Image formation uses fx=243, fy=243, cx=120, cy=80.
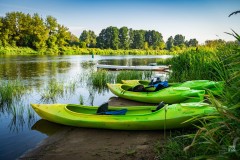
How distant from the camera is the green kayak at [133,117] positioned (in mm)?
4855

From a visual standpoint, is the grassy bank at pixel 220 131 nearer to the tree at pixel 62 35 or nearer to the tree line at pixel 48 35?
the tree line at pixel 48 35

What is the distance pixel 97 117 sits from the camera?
17.9 feet

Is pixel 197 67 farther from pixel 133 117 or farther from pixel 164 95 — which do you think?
pixel 133 117

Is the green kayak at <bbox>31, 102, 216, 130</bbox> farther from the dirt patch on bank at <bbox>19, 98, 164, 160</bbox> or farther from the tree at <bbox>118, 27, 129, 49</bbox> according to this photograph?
the tree at <bbox>118, 27, 129, 49</bbox>

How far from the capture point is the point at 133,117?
523cm

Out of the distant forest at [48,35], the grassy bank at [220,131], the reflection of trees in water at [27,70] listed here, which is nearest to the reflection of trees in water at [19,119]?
the grassy bank at [220,131]

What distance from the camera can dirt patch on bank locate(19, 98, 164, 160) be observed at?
4090 millimetres

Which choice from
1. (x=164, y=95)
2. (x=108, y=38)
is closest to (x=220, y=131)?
(x=164, y=95)

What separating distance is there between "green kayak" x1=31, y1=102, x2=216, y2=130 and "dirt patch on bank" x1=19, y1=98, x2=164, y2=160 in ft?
0.53

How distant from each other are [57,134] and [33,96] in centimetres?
472

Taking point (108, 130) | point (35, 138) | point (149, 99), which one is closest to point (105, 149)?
point (108, 130)

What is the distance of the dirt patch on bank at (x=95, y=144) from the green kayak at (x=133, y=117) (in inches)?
6.3

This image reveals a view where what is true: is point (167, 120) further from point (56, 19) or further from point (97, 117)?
point (56, 19)

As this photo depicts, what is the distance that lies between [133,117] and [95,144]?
1027 mm
